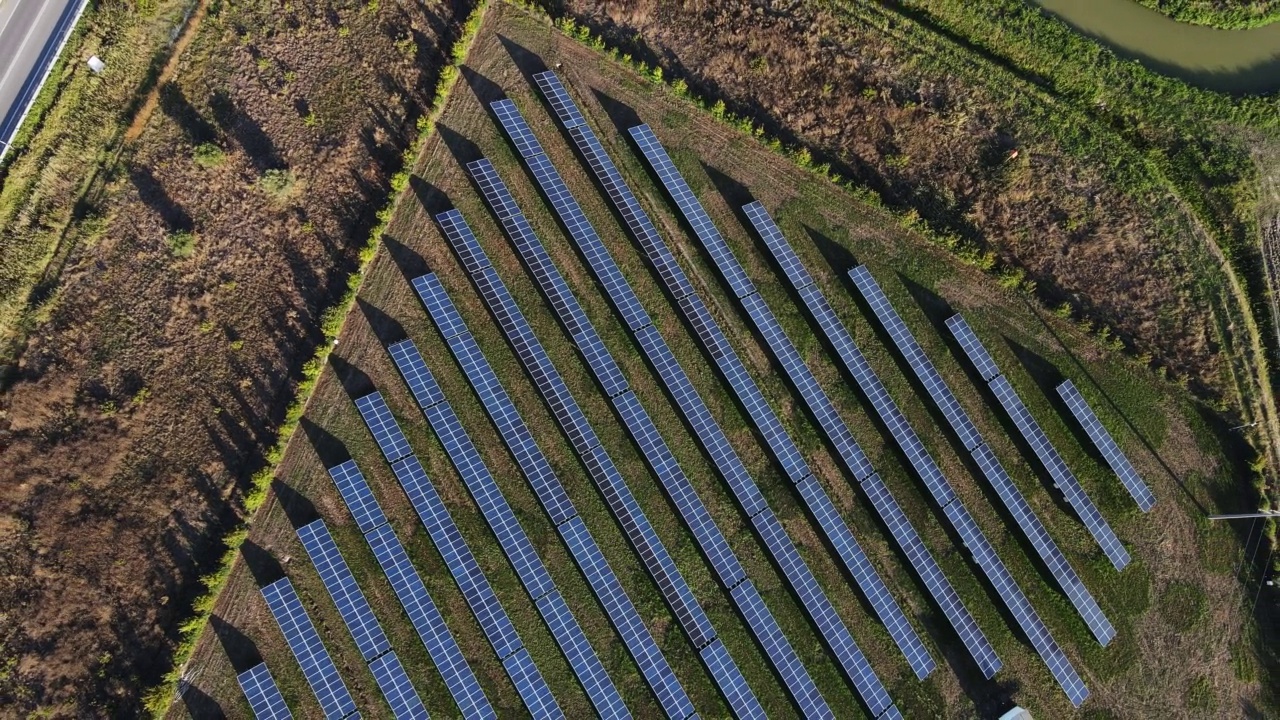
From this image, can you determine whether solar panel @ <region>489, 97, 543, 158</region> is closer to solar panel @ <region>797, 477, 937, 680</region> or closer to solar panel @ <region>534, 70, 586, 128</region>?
solar panel @ <region>534, 70, 586, 128</region>

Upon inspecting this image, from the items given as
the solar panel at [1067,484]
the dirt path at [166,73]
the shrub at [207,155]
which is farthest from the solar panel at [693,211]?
the dirt path at [166,73]

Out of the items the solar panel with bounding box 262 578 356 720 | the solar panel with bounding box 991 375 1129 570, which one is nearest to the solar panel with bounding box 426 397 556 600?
the solar panel with bounding box 262 578 356 720

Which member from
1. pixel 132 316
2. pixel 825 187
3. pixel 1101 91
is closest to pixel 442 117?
pixel 132 316

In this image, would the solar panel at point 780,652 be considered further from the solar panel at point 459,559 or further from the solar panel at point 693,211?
the solar panel at point 693,211

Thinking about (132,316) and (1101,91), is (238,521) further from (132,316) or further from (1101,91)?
(1101,91)

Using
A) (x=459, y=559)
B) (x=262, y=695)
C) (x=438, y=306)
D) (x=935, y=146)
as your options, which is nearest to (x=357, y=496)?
(x=459, y=559)

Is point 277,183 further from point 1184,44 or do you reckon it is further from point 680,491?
point 1184,44
